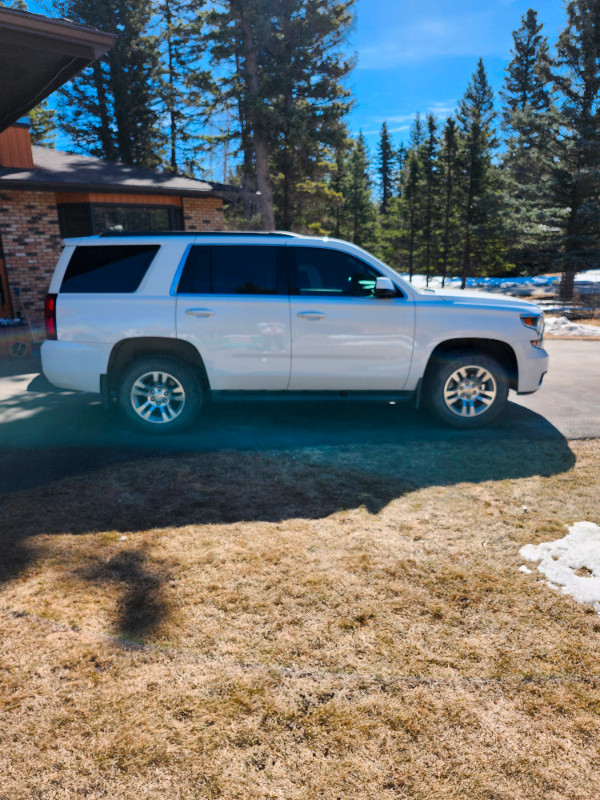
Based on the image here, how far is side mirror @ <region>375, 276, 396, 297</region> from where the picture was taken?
5906 millimetres

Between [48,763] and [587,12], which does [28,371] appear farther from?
[587,12]

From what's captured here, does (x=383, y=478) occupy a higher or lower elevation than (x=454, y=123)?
lower

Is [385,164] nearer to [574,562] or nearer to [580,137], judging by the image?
[580,137]

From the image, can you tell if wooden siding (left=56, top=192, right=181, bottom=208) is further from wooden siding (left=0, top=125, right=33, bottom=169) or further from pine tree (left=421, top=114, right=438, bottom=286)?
pine tree (left=421, top=114, right=438, bottom=286)

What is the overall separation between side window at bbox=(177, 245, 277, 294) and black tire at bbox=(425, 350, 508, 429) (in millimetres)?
2011

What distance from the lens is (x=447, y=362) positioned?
621 cm

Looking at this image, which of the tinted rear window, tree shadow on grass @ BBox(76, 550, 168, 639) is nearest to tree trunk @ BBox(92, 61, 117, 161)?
the tinted rear window

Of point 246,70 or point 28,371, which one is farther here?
point 246,70

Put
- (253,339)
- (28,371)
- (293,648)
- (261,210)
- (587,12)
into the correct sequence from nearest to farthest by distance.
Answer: (293,648), (253,339), (28,371), (261,210), (587,12)

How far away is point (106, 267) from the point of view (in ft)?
20.3

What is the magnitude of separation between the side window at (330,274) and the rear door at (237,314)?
214mm

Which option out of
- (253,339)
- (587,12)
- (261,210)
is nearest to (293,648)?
(253,339)

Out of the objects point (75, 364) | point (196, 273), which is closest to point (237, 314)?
point (196, 273)

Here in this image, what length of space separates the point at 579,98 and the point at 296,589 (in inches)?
1189
